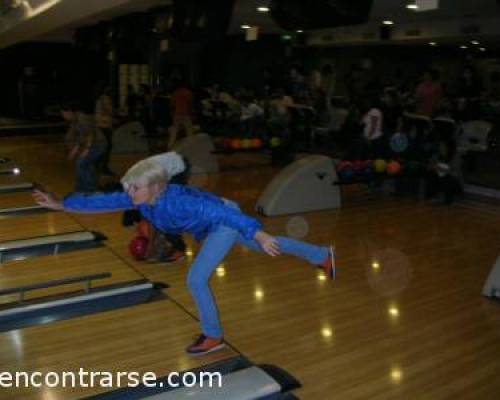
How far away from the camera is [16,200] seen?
551 centimetres

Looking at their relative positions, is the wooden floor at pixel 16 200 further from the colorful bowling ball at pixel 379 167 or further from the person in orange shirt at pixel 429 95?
the person in orange shirt at pixel 429 95

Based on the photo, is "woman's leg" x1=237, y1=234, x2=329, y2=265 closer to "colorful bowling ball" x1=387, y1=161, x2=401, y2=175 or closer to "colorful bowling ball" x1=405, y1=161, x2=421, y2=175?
"colorful bowling ball" x1=387, y1=161, x2=401, y2=175

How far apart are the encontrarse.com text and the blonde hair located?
775 mm

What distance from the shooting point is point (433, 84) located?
20.3ft

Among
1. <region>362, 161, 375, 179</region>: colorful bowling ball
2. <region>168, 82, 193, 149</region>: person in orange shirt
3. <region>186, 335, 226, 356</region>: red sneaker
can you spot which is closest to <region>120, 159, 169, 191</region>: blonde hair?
<region>186, 335, 226, 356</region>: red sneaker

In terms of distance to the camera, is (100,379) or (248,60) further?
(248,60)

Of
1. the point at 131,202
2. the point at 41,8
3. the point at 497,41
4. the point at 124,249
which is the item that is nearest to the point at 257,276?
the point at 124,249

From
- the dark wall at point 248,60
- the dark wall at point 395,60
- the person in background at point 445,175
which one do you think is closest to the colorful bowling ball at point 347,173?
the person in background at point 445,175

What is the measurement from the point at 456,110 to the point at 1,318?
727 cm

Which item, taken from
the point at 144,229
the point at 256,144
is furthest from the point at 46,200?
the point at 256,144

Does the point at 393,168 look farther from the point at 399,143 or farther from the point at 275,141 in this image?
the point at 275,141

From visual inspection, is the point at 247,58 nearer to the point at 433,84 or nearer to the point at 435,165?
the point at 433,84

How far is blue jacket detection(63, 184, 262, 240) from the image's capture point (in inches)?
83.4

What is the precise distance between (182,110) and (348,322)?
205 inches
